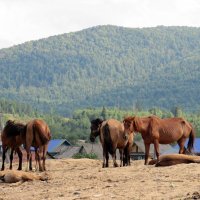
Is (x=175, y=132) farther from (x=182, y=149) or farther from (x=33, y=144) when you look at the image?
(x=33, y=144)

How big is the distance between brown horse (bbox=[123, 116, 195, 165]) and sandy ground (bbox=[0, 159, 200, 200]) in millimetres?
2673

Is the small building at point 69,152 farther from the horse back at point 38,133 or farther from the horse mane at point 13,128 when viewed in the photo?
the horse back at point 38,133

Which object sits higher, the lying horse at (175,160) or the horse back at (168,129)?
the horse back at (168,129)

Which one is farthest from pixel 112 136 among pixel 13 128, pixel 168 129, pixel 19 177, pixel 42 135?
pixel 19 177

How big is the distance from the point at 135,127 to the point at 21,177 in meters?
4.60

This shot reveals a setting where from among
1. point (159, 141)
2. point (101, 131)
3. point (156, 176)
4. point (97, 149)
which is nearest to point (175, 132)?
point (159, 141)

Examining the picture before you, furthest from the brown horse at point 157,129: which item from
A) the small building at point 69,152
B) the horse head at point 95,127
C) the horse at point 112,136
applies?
the small building at point 69,152

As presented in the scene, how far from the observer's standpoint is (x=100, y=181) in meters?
19.7

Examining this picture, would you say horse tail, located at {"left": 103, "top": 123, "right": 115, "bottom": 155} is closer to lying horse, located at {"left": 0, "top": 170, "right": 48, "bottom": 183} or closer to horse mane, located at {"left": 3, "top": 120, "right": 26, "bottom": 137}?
horse mane, located at {"left": 3, "top": 120, "right": 26, "bottom": 137}

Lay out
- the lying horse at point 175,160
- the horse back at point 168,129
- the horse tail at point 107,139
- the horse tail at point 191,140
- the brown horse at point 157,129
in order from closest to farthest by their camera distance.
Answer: the lying horse at point 175,160 < the brown horse at point 157,129 < the horse back at point 168,129 < the horse tail at point 107,139 < the horse tail at point 191,140

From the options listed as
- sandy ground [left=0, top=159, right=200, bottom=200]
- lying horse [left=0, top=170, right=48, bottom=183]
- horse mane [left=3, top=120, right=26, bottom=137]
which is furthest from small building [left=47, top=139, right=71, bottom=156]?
sandy ground [left=0, top=159, right=200, bottom=200]

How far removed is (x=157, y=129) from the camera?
2511cm

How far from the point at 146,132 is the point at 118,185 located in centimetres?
684

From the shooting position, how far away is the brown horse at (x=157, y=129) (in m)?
Answer: 24.7
